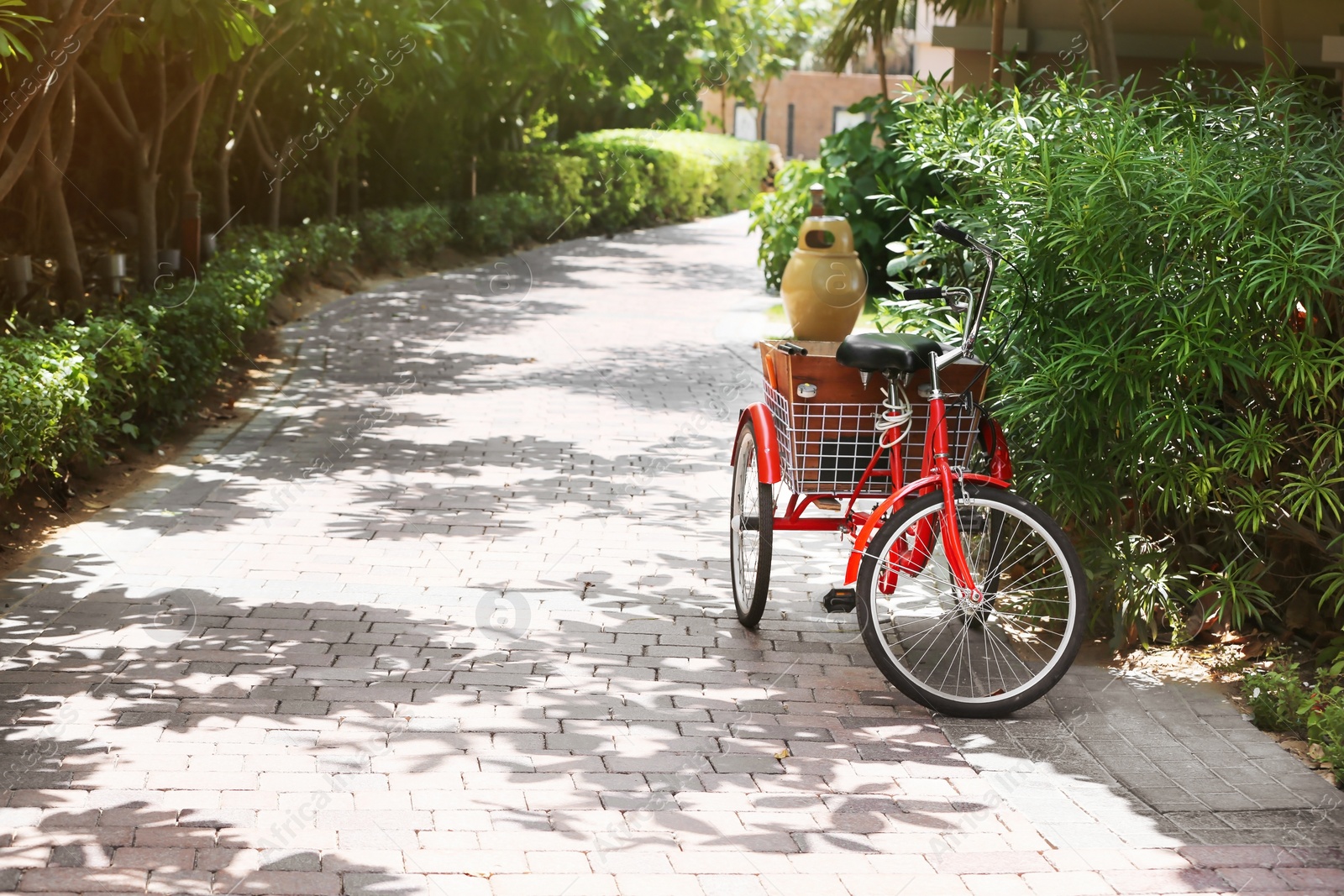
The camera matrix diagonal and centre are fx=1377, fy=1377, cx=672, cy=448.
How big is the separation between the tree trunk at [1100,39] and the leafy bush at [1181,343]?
106 inches

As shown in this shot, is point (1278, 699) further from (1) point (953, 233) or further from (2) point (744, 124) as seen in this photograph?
(2) point (744, 124)

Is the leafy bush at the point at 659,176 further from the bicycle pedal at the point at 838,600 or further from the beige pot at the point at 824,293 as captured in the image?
the bicycle pedal at the point at 838,600

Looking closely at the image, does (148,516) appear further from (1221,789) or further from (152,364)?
(1221,789)

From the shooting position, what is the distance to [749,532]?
19.6 feet

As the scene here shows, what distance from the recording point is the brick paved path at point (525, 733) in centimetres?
382

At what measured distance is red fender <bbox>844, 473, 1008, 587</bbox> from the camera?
4.96 meters

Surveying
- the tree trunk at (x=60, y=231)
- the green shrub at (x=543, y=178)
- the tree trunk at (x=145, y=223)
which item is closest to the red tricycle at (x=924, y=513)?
the tree trunk at (x=60, y=231)

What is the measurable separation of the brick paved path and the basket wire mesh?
730mm

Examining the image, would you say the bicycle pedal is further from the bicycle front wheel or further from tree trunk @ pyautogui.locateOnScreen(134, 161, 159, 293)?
tree trunk @ pyautogui.locateOnScreen(134, 161, 159, 293)

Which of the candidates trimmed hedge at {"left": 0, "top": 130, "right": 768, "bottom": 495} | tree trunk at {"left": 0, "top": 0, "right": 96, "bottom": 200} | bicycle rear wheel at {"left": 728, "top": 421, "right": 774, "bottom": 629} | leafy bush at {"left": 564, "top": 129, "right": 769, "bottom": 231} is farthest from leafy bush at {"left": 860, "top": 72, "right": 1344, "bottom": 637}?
leafy bush at {"left": 564, "top": 129, "right": 769, "bottom": 231}

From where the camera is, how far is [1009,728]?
488 cm

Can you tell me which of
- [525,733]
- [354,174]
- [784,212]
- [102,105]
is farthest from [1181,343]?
[354,174]

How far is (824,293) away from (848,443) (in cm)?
105

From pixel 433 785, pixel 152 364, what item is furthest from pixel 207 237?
pixel 433 785
